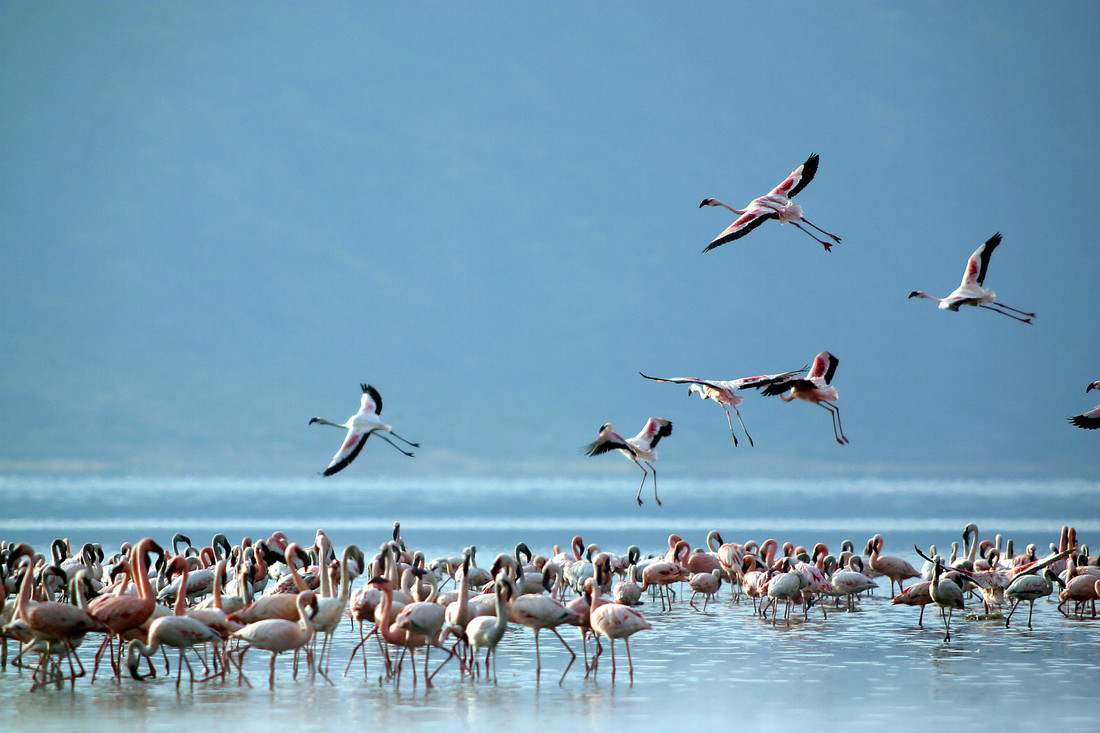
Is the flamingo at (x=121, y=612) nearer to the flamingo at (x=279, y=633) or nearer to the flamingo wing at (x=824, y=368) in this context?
the flamingo at (x=279, y=633)

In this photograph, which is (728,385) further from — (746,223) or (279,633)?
(279,633)

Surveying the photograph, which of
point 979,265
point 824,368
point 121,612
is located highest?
point 979,265

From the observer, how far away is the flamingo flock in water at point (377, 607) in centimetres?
843

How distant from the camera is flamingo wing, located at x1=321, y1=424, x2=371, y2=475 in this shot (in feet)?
38.2

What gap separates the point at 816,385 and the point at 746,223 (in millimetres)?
1830

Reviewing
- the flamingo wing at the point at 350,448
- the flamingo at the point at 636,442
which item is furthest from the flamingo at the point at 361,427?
the flamingo at the point at 636,442

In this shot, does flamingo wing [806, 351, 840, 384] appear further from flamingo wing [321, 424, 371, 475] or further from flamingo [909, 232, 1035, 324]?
flamingo wing [321, 424, 371, 475]

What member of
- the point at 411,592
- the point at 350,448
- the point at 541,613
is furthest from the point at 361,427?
the point at 541,613

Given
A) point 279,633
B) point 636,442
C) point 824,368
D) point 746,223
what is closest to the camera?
point 279,633

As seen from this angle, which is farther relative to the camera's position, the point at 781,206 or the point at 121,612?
the point at 781,206

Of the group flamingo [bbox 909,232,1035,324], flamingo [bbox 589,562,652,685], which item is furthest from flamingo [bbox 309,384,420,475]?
flamingo [bbox 909,232,1035,324]

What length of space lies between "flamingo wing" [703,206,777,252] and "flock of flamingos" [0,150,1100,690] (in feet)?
0.08

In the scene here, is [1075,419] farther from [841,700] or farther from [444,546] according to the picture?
[444,546]

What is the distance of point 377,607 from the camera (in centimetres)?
913
